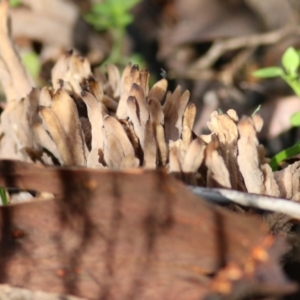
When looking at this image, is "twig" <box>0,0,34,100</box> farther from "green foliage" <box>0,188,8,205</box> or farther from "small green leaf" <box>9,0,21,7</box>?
"small green leaf" <box>9,0,21,7</box>

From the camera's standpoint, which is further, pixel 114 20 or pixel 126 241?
pixel 114 20

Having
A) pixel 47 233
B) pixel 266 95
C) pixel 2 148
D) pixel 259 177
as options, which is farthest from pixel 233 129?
pixel 266 95

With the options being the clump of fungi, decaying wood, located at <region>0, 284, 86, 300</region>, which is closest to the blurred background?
the clump of fungi

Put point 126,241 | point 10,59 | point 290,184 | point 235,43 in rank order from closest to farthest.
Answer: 1. point 126,241
2. point 290,184
3. point 10,59
4. point 235,43

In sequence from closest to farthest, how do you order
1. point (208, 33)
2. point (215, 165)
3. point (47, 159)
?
point (215, 165)
point (47, 159)
point (208, 33)

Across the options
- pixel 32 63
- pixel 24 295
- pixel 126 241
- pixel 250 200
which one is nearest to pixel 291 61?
pixel 250 200

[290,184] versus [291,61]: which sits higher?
[291,61]

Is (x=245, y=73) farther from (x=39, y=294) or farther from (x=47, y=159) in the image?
(x=39, y=294)

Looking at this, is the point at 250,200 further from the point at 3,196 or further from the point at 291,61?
the point at 291,61
